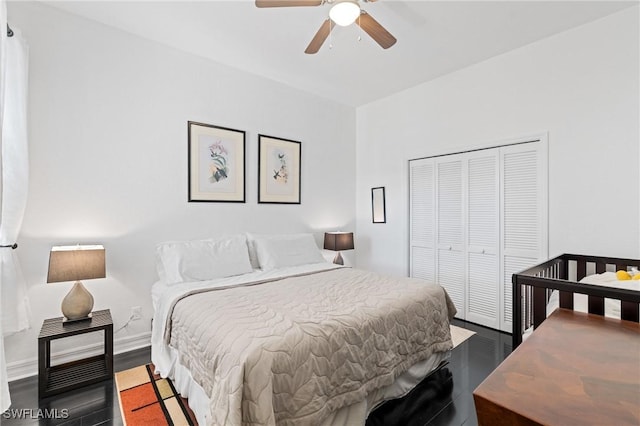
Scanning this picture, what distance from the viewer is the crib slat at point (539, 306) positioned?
1.61 metres

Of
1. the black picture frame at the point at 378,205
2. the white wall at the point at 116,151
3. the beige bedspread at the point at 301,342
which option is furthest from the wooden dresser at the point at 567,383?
the black picture frame at the point at 378,205

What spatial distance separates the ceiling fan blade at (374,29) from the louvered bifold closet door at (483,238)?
1.79m

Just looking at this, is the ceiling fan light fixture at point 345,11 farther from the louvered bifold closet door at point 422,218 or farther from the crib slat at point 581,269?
the crib slat at point 581,269

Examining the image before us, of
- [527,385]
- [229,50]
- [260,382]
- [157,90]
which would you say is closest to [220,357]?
[260,382]

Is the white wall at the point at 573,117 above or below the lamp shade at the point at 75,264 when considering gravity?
above

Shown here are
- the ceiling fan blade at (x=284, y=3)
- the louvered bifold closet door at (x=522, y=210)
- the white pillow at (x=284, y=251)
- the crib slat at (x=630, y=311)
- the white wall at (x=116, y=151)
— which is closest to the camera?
the crib slat at (x=630, y=311)

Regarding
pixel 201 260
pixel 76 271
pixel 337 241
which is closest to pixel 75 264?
pixel 76 271

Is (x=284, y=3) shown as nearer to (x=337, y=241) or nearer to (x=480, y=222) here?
(x=337, y=241)

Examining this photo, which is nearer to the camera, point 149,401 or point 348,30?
point 149,401

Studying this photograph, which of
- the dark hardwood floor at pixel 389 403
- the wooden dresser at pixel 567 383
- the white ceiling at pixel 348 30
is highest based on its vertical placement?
the white ceiling at pixel 348 30

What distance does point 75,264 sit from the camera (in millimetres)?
2262

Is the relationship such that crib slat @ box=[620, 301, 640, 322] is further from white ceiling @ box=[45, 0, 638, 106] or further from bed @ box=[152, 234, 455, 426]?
white ceiling @ box=[45, 0, 638, 106]

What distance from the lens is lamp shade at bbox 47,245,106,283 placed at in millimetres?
2207

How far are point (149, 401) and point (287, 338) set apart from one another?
125 centimetres
